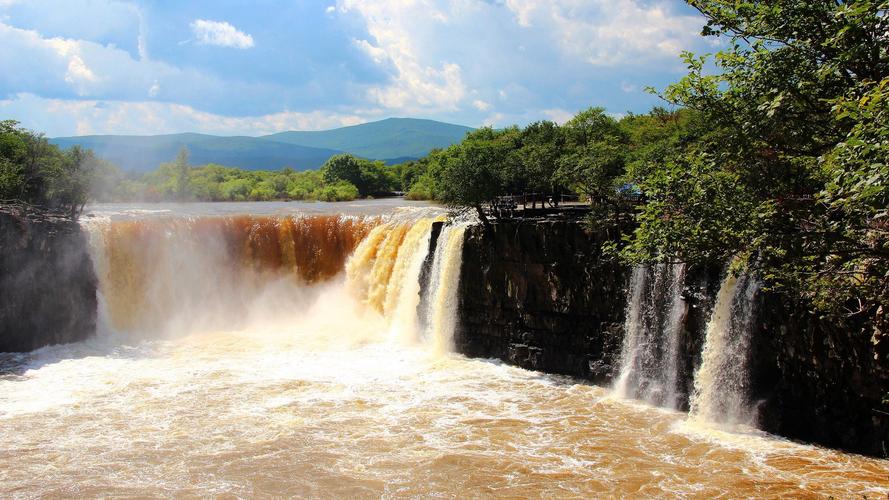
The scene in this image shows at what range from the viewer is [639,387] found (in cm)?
1770

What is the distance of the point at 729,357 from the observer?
15.3 meters

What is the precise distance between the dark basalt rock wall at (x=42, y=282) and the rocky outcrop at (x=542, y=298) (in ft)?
44.9

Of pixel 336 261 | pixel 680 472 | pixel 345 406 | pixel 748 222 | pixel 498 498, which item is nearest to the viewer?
pixel 748 222

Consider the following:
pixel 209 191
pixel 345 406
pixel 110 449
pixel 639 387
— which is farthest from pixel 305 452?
pixel 209 191

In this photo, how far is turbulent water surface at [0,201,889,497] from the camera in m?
12.8

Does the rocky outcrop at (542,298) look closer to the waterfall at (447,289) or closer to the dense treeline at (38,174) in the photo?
the waterfall at (447,289)

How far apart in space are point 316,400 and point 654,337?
9.07 meters

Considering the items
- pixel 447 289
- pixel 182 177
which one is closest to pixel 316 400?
pixel 447 289

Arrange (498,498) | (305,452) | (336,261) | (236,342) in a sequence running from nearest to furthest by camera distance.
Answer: (498,498)
(305,452)
(236,342)
(336,261)

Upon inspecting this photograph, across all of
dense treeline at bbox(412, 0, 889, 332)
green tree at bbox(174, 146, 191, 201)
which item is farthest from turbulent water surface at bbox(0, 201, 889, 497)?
green tree at bbox(174, 146, 191, 201)

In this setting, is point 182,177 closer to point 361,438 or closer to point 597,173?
point 597,173

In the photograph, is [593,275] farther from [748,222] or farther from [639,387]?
[748,222]

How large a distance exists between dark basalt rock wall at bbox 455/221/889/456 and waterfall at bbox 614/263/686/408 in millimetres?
319

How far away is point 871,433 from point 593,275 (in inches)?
311
